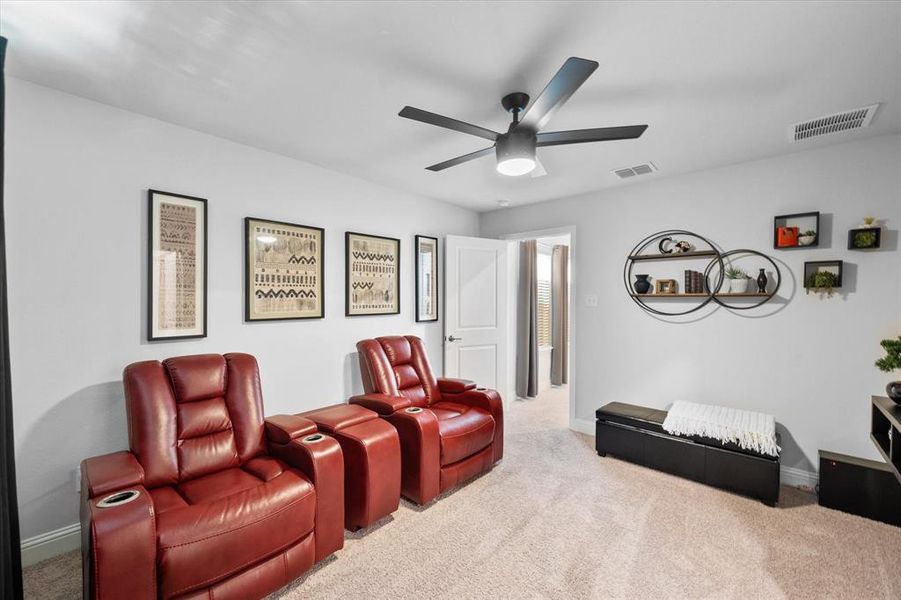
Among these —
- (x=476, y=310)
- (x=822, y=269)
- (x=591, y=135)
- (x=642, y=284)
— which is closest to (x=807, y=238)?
(x=822, y=269)

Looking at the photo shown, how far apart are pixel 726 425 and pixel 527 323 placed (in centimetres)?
281

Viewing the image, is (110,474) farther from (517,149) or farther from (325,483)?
(517,149)

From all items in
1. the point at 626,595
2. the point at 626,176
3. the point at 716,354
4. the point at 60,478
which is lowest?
the point at 626,595

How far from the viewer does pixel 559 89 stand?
159 centimetres

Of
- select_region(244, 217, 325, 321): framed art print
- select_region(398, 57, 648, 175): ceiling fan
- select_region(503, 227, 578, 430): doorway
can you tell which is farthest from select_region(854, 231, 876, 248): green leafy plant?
select_region(244, 217, 325, 321): framed art print

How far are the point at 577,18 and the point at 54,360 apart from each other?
3053 mm

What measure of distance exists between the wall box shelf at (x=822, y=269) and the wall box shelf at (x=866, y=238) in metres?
0.15

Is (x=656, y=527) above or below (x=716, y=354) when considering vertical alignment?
below

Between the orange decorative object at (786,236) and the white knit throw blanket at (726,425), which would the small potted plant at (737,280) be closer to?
the orange decorative object at (786,236)

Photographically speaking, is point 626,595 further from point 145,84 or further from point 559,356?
point 559,356

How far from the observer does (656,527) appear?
2363 mm

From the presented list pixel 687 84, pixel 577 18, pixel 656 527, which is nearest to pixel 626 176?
pixel 687 84

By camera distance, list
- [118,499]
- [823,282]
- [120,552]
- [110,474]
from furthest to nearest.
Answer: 1. [823,282]
2. [110,474]
3. [118,499]
4. [120,552]

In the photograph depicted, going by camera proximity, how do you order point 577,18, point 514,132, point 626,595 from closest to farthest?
point 577,18
point 626,595
point 514,132
